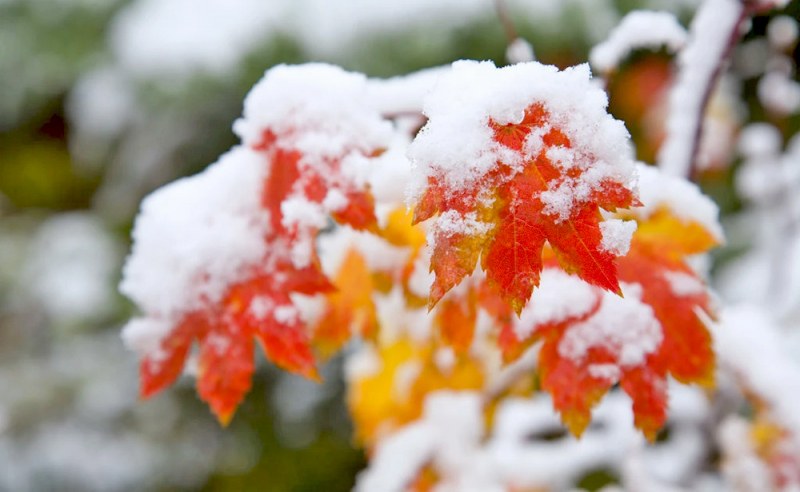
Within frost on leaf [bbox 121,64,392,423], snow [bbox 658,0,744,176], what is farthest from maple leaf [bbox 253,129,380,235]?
snow [bbox 658,0,744,176]

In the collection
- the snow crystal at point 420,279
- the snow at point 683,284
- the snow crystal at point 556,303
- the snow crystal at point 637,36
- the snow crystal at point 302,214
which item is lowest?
the snow crystal at point 302,214

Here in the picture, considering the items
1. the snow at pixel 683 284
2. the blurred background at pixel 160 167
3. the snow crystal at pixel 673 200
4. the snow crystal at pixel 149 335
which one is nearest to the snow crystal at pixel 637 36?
the snow crystal at pixel 673 200

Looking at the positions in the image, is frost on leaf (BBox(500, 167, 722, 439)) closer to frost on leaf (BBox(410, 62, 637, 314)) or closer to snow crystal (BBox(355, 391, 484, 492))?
frost on leaf (BBox(410, 62, 637, 314))

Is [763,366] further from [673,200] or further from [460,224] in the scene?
[460,224]

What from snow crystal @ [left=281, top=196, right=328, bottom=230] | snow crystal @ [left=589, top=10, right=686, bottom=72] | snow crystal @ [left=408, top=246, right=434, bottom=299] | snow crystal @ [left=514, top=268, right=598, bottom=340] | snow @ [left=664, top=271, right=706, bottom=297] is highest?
snow crystal @ [left=589, top=10, right=686, bottom=72]

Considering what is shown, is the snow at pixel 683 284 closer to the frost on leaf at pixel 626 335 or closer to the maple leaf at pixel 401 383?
the frost on leaf at pixel 626 335

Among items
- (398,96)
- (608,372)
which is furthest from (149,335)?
(608,372)
